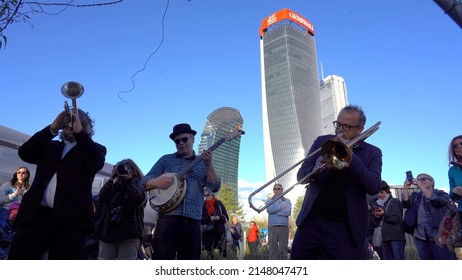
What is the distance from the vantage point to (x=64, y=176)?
293cm

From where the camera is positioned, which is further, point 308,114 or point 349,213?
point 308,114

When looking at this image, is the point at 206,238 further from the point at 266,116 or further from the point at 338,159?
the point at 266,116

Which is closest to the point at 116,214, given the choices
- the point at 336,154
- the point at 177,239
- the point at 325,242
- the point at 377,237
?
the point at 177,239

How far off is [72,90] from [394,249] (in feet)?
20.0

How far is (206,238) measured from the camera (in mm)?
7852

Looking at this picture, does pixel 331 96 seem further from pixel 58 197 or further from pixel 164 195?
pixel 58 197

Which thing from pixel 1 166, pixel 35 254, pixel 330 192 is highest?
pixel 1 166

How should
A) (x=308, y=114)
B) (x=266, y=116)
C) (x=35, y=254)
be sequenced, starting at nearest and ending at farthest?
(x=35, y=254), (x=308, y=114), (x=266, y=116)

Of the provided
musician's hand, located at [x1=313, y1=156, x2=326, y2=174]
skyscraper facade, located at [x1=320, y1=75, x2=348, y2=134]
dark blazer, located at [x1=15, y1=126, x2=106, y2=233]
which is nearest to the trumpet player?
dark blazer, located at [x1=15, y1=126, x2=106, y2=233]

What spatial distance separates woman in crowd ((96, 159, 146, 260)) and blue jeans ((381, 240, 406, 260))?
4632 mm

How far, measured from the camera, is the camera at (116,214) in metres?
4.40

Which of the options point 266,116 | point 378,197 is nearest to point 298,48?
point 266,116
